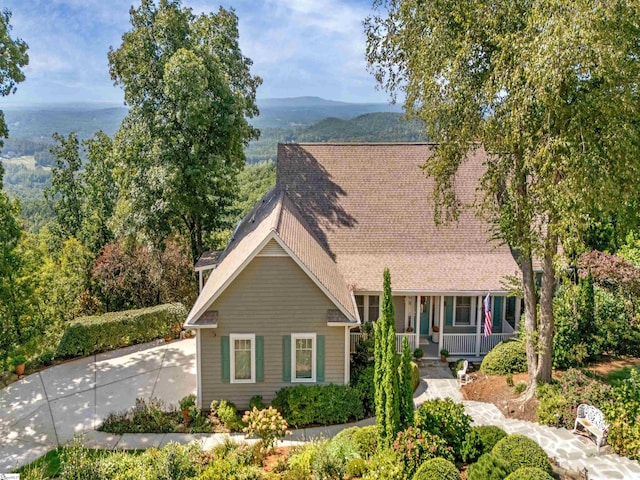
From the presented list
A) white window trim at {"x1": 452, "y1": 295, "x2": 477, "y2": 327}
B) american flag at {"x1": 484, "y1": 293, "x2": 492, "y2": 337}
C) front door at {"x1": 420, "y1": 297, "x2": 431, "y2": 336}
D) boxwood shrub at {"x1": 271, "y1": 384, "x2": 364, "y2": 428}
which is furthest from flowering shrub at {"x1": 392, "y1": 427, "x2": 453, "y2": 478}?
white window trim at {"x1": 452, "y1": 295, "x2": 477, "y2": 327}

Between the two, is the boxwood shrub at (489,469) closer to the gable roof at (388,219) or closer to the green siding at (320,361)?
the green siding at (320,361)

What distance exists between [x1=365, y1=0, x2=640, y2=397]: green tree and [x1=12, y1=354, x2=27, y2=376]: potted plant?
15.8 metres

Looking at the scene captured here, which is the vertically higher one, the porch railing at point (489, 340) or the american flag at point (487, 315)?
the american flag at point (487, 315)

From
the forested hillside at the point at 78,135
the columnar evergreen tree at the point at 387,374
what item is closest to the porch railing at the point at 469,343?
the columnar evergreen tree at the point at 387,374

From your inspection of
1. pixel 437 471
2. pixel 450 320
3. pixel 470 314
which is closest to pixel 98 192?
pixel 450 320

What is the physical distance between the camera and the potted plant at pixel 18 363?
1747 cm

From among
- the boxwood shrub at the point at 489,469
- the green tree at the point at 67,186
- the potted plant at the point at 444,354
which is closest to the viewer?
the boxwood shrub at the point at 489,469

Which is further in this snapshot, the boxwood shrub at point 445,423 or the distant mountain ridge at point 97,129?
the distant mountain ridge at point 97,129

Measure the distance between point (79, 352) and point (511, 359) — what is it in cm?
1607

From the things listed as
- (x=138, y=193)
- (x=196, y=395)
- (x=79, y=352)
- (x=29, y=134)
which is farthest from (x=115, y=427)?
(x=29, y=134)

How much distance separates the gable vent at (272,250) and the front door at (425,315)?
7.73m

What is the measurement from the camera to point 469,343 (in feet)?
61.6

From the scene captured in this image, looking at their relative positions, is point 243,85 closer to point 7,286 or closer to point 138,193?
point 138,193

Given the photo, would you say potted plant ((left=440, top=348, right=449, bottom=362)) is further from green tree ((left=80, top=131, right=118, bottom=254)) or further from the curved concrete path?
green tree ((left=80, top=131, right=118, bottom=254))
